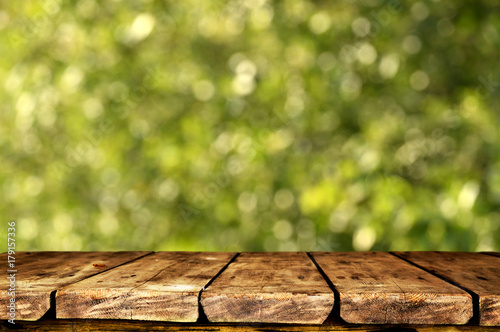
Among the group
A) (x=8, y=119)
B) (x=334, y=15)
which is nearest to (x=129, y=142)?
(x=8, y=119)

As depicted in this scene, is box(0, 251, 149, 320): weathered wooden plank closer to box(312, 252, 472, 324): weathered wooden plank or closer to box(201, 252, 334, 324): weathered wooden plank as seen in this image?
box(201, 252, 334, 324): weathered wooden plank

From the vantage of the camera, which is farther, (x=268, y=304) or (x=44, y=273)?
(x=44, y=273)

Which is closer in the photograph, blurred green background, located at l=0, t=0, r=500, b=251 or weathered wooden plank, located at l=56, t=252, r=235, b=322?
weathered wooden plank, located at l=56, t=252, r=235, b=322

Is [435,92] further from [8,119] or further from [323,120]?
[8,119]

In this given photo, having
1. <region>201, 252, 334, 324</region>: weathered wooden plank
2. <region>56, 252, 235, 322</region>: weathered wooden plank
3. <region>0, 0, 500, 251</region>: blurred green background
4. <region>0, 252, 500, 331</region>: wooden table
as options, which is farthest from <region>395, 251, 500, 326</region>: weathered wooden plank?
<region>0, 0, 500, 251</region>: blurred green background

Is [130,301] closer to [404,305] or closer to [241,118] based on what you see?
[404,305]

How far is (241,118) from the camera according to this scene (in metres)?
2.00

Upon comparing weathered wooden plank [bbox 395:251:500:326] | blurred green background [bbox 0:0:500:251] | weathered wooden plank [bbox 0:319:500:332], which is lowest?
weathered wooden plank [bbox 0:319:500:332]

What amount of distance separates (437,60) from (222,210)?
104cm

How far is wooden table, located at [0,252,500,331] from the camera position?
0.67m

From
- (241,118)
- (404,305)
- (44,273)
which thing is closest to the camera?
(404,305)

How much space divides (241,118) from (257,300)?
1.38 m

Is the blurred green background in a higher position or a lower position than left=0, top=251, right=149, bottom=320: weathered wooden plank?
higher

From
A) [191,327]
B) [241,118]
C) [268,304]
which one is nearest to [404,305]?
Result: [268,304]
